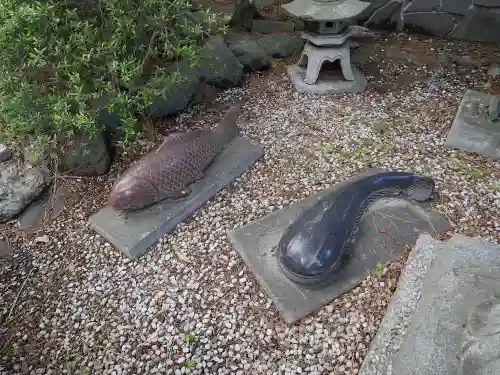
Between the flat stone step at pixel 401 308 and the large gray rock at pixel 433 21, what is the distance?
3595mm

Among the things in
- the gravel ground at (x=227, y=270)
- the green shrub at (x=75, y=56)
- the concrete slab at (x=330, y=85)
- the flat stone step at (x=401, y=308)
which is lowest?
the gravel ground at (x=227, y=270)

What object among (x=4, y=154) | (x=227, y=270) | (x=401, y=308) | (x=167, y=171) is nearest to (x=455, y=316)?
(x=401, y=308)

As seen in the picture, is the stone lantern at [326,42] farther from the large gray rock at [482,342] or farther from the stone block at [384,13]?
the large gray rock at [482,342]

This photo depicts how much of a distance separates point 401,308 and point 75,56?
2541 mm

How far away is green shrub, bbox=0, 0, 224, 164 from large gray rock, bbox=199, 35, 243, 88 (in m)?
0.95

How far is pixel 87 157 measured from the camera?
11.3ft

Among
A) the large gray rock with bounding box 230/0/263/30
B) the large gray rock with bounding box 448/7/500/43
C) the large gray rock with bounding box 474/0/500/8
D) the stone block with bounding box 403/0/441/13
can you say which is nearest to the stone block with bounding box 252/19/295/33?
the large gray rock with bounding box 230/0/263/30

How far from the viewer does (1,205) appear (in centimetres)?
324

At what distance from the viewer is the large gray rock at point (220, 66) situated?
430 centimetres

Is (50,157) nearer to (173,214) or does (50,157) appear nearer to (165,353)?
(173,214)

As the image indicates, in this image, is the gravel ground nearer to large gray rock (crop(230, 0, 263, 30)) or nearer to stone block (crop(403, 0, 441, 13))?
stone block (crop(403, 0, 441, 13))

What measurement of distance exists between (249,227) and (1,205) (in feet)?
6.23

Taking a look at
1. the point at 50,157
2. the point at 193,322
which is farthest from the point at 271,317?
the point at 50,157

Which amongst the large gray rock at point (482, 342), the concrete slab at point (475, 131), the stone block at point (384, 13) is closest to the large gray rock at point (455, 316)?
the large gray rock at point (482, 342)
